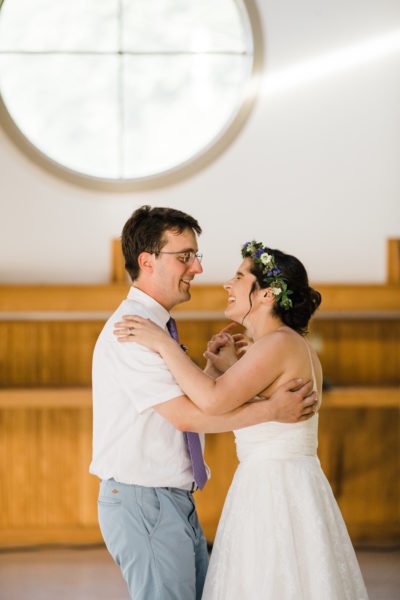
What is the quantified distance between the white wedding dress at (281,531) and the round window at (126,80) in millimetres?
2547

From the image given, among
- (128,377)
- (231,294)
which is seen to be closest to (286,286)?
(231,294)

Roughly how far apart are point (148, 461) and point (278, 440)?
1.49ft

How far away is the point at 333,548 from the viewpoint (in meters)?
2.53

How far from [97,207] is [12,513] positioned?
5.69 ft

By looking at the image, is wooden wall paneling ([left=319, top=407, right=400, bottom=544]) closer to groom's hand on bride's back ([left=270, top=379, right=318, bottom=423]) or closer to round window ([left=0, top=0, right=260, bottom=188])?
round window ([left=0, top=0, right=260, bottom=188])

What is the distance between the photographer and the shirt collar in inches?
97.0

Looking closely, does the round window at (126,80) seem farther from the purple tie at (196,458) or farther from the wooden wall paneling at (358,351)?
the purple tie at (196,458)

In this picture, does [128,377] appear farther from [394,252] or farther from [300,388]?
[394,252]

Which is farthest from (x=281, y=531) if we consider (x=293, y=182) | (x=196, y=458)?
(x=293, y=182)

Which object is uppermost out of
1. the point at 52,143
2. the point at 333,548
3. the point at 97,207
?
the point at 52,143

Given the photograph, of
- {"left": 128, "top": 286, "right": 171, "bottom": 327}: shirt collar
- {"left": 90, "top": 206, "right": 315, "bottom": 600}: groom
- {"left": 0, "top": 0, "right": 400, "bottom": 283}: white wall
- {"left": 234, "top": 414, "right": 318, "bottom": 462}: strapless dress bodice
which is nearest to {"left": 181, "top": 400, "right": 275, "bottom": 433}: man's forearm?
{"left": 90, "top": 206, "right": 315, "bottom": 600}: groom

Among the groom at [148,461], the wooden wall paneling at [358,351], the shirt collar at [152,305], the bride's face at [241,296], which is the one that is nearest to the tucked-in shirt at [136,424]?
the groom at [148,461]

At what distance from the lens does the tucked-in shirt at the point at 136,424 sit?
2.28 metres

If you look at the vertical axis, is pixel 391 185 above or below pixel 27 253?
above
